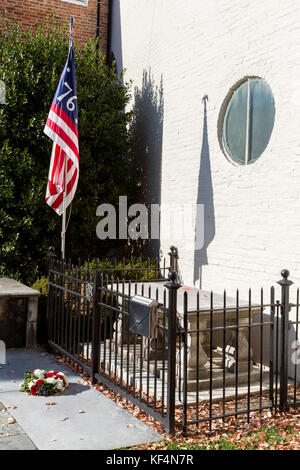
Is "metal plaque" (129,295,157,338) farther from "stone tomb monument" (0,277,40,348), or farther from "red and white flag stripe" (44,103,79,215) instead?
"red and white flag stripe" (44,103,79,215)

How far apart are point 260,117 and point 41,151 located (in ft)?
12.7

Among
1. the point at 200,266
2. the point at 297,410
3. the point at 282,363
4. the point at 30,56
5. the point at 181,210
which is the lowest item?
the point at 297,410

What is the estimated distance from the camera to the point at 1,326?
6859 millimetres

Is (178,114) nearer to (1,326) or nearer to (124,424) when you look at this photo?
(1,326)

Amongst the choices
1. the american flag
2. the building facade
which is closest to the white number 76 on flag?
the american flag

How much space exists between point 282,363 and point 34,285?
4.35 meters

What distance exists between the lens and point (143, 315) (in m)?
4.38

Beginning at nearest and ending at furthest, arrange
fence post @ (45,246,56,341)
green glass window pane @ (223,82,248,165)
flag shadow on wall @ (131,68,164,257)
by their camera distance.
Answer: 1. green glass window pane @ (223,82,248,165)
2. fence post @ (45,246,56,341)
3. flag shadow on wall @ (131,68,164,257)

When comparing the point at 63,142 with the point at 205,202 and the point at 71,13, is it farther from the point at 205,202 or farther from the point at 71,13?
the point at 71,13

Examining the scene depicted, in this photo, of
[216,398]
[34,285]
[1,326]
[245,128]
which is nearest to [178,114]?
[245,128]

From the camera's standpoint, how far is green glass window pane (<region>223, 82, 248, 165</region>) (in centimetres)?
657

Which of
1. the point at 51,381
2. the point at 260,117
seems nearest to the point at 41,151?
the point at 260,117

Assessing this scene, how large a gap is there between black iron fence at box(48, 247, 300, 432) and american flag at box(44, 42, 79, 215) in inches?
51.9

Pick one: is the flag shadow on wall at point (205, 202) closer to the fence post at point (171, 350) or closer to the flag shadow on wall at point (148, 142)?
the flag shadow on wall at point (148, 142)
